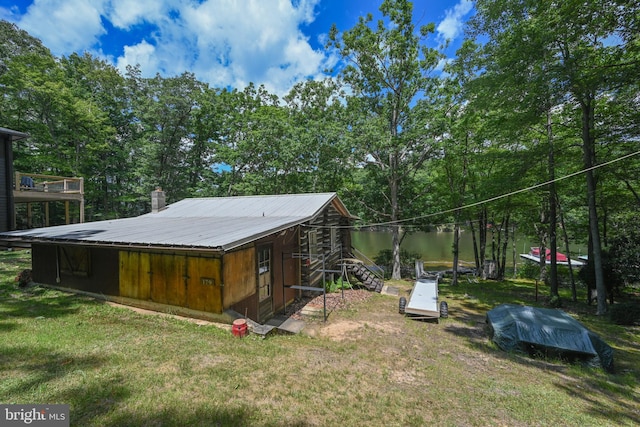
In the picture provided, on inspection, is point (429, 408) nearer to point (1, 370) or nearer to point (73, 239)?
point (1, 370)

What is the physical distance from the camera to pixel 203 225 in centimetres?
976

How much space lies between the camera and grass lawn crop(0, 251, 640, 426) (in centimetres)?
372

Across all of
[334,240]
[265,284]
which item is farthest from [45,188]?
[334,240]

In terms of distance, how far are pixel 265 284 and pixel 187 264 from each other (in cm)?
303

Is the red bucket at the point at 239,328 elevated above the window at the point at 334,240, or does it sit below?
below

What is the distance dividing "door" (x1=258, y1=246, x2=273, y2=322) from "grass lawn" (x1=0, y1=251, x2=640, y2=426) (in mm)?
2145

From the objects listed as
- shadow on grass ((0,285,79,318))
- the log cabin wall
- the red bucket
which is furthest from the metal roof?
the red bucket

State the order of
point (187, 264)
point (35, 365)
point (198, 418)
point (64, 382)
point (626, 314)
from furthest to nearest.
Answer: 1. point (626, 314)
2. point (187, 264)
3. point (35, 365)
4. point (64, 382)
5. point (198, 418)

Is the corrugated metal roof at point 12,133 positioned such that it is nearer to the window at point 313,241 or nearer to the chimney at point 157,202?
the chimney at point 157,202

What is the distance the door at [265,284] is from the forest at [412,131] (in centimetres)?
995

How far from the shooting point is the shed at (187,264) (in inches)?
277

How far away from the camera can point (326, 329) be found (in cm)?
849

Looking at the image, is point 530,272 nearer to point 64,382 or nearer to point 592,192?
point 592,192

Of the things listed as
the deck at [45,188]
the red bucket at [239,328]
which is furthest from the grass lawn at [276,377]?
the deck at [45,188]
